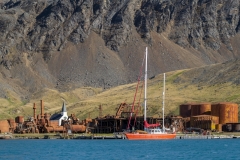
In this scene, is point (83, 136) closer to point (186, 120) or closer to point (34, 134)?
point (34, 134)

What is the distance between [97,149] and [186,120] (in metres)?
68.0

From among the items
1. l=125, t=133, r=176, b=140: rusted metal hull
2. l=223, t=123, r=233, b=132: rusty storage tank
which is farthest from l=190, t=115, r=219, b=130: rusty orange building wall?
l=125, t=133, r=176, b=140: rusted metal hull

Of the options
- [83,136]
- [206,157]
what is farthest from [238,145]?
[83,136]

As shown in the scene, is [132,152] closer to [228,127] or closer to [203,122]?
[203,122]

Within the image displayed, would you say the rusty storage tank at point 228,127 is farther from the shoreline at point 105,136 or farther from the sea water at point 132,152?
the sea water at point 132,152

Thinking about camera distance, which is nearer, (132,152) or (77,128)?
(132,152)

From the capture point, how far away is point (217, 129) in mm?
195500

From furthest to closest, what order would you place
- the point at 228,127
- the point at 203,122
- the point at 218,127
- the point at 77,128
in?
the point at 77,128 → the point at 218,127 → the point at 228,127 → the point at 203,122

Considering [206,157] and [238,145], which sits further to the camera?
[238,145]

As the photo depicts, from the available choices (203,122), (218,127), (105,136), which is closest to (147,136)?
(105,136)

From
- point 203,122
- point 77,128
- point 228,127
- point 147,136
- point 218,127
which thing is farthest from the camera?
point 77,128

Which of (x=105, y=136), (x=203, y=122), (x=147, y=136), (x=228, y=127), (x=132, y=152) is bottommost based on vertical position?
(x=132, y=152)

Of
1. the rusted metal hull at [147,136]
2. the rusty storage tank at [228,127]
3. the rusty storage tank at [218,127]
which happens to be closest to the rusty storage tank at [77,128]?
the rusted metal hull at [147,136]

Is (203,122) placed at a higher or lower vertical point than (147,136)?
higher
